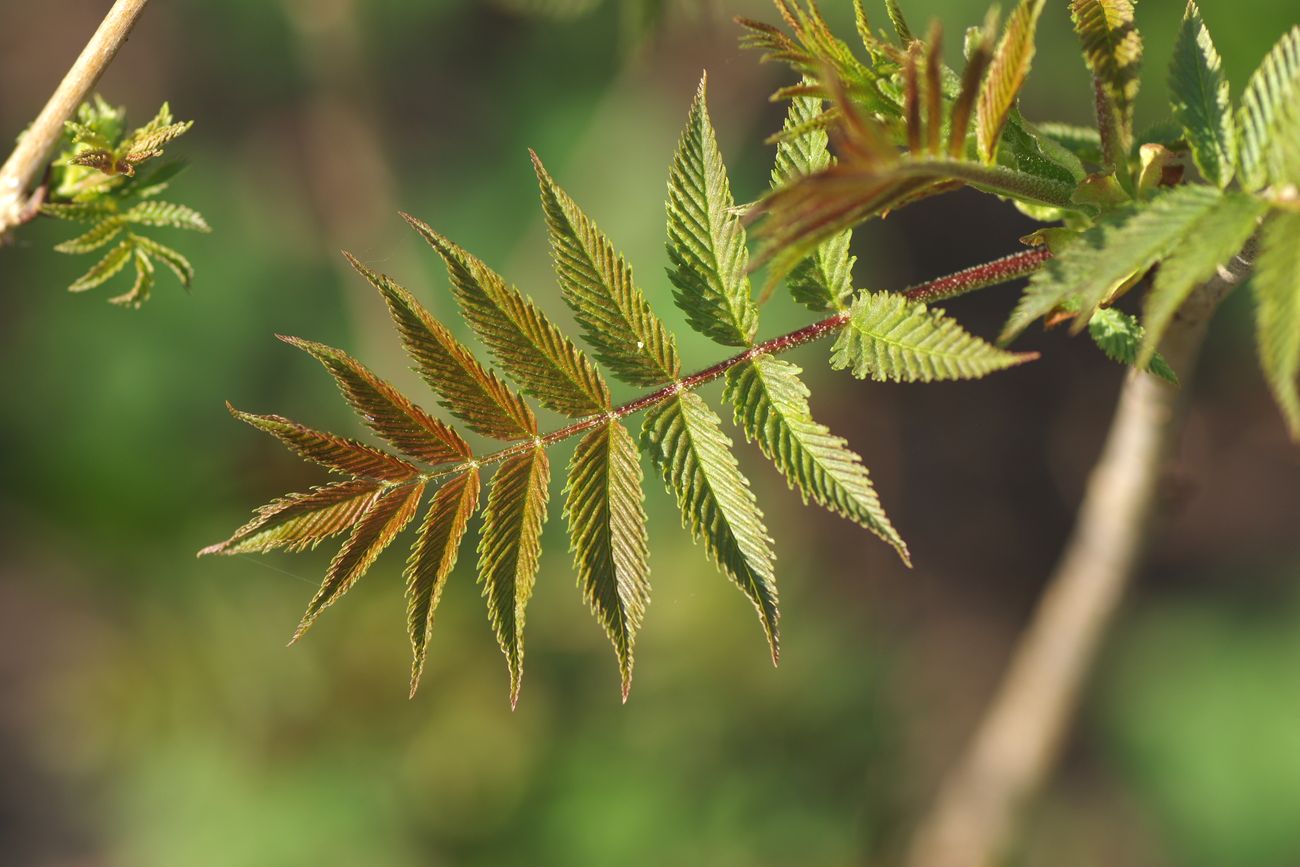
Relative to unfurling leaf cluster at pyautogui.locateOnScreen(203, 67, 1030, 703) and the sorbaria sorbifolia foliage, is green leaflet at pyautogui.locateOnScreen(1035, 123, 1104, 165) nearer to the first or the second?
the sorbaria sorbifolia foliage

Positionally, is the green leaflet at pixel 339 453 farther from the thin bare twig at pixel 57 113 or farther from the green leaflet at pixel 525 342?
the thin bare twig at pixel 57 113

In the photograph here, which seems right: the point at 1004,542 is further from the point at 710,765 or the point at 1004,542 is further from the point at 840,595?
the point at 710,765

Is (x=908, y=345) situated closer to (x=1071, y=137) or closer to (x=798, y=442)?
(x=798, y=442)

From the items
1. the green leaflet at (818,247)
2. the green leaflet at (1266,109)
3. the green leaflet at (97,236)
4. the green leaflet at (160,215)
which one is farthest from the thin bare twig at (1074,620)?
the green leaflet at (97,236)

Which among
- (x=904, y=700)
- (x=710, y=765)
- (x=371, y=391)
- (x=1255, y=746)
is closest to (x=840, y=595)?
(x=904, y=700)

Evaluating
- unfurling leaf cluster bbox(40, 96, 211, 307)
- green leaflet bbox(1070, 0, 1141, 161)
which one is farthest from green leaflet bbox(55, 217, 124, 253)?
green leaflet bbox(1070, 0, 1141, 161)

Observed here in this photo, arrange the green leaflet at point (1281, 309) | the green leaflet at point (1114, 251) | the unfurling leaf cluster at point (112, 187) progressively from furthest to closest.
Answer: the unfurling leaf cluster at point (112, 187) < the green leaflet at point (1114, 251) < the green leaflet at point (1281, 309)
